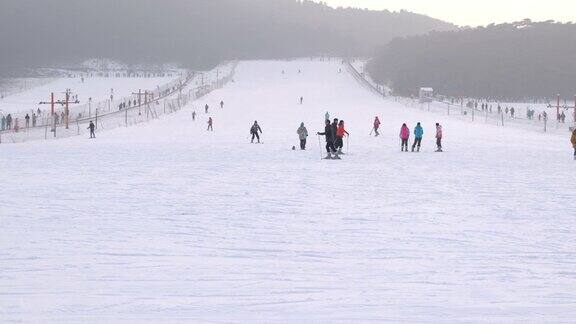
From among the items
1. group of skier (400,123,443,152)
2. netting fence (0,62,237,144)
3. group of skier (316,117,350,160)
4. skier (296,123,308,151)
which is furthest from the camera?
netting fence (0,62,237,144)

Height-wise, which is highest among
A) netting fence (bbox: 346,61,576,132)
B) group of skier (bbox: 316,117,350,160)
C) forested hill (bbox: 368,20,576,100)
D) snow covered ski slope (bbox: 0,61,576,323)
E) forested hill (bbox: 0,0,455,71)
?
forested hill (bbox: 0,0,455,71)

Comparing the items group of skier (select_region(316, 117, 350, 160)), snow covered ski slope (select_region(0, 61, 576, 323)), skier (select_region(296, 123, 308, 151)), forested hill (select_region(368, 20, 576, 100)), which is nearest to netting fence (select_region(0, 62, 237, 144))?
skier (select_region(296, 123, 308, 151))

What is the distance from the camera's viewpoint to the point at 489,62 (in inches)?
3287

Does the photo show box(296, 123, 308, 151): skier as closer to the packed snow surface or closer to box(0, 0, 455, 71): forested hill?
the packed snow surface

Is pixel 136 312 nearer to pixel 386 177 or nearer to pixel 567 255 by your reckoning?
pixel 567 255

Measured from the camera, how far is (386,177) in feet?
48.8

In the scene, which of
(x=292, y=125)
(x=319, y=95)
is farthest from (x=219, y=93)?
(x=292, y=125)

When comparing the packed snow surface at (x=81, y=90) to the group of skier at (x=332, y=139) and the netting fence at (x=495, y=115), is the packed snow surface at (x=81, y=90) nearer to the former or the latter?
the netting fence at (x=495, y=115)

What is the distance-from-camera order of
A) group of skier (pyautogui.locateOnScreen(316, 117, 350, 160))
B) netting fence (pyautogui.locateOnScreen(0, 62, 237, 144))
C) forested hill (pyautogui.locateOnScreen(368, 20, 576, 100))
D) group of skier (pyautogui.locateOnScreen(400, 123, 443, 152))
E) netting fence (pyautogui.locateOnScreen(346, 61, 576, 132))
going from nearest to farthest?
1. group of skier (pyautogui.locateOnScreen(316, 117, 350, 160))
2. group of skier (pyautogui.locateOnScreen(400, 123, 443, 152))
3. netting fence (pyautogui.locateOnScreen(0, 62, 237, 144))
4. netting fence (pyautogui.locateOnScreen(346, 61, 576, 132))
5. forested hill (pyautogui.locateOnScreen(368, 20, 576, 100))

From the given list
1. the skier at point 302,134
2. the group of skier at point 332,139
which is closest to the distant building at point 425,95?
the skier at point 302,134

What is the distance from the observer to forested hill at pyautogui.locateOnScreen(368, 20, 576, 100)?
7550 cm

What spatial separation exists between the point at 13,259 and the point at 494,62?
80.3 meters

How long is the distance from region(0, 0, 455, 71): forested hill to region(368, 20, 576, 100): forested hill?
1679 inches

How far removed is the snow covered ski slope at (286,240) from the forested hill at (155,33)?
11288 cm
